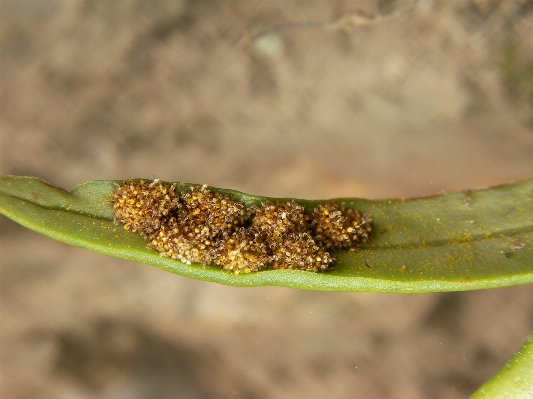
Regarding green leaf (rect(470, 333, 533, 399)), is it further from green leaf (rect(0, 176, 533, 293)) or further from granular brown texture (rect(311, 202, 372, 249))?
granular brown texture (rect(311, 202, 372, 249))

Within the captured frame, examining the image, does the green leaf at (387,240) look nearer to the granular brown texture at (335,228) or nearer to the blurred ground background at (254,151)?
the granular brown texture at (335,228)

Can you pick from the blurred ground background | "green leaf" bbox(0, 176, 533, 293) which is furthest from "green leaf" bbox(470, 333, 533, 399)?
the blurred ground background

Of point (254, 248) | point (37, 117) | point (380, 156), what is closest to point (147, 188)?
point (254, 248)

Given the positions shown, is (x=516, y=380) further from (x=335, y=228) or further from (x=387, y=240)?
(x=335, y=228)

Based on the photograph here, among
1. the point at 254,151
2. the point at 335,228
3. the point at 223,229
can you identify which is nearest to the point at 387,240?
the point at 335,228

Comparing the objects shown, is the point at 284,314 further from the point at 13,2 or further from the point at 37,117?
the point at 13,2

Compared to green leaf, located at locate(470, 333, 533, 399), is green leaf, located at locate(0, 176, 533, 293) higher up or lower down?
higher up

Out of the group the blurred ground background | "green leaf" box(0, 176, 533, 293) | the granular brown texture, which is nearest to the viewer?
"green leaf" box(0, 176, 533, 293)
